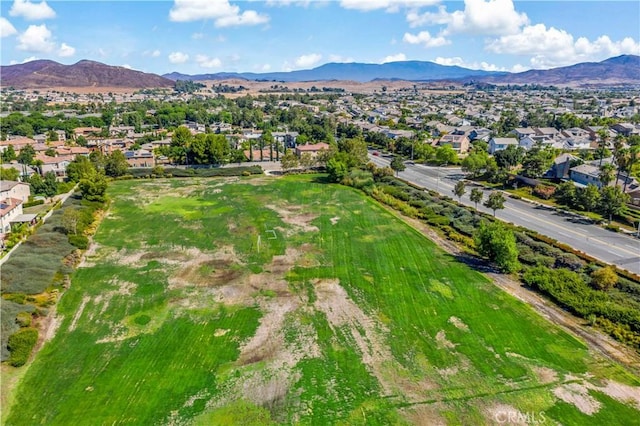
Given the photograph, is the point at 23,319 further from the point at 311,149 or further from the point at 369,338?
the point at 311,149

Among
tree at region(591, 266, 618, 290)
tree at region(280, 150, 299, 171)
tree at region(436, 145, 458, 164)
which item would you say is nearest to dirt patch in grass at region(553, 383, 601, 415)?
tree at region(591, 266, 618, 290)

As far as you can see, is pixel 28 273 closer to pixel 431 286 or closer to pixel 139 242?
pixel 139 242

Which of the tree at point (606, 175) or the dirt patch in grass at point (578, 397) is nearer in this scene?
the dirt patch in grass at point (578, 397)

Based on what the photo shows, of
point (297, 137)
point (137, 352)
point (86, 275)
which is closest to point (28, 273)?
point (86, 275)

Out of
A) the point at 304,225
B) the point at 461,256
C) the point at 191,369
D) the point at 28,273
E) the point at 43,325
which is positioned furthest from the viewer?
the point at 304,225

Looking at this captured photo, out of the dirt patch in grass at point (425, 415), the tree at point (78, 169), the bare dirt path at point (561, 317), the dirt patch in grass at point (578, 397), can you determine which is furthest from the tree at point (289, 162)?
the dirt patch in grass at point (578, 397)

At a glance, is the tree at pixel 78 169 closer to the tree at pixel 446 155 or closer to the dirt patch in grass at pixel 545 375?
the tree at pixel 446 155
